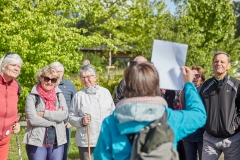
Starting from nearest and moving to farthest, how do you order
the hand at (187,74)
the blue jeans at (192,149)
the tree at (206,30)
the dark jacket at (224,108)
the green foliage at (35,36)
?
the hand at (187,74), the dark jacket at (224,108), the blue jeans at (192,149), the green foliage at (35,36), the tree at (206,30)

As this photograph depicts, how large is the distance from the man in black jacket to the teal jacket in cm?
214

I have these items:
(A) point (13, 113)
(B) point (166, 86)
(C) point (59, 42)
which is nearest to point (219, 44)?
(C) point (59, 42)

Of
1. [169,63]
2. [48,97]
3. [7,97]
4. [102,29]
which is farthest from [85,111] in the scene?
[102,29]

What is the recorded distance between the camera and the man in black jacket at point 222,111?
510cm

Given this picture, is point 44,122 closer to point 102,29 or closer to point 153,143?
point 153,143

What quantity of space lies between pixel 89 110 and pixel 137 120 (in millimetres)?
3108

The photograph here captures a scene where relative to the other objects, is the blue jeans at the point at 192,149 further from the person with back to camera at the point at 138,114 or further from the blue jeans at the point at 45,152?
the person with back to camera at the point at 138,114

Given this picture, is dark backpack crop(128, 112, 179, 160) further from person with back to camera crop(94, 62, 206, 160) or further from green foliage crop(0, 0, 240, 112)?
green foliage crop(0, 0, 240, 112)

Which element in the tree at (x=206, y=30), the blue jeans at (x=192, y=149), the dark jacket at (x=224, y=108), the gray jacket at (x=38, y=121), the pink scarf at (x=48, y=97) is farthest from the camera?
the tree at (x=206, y=30)

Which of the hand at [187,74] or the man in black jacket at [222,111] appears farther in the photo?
the man in black jacket at [222,111]

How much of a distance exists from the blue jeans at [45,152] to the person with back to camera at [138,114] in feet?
8.33

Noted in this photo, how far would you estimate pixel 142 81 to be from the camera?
2828mm

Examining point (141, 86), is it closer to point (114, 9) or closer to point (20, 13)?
point (20, 13)

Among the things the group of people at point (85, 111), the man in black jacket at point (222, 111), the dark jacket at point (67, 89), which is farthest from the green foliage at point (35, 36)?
the man in black jacket at point (222, 111)
